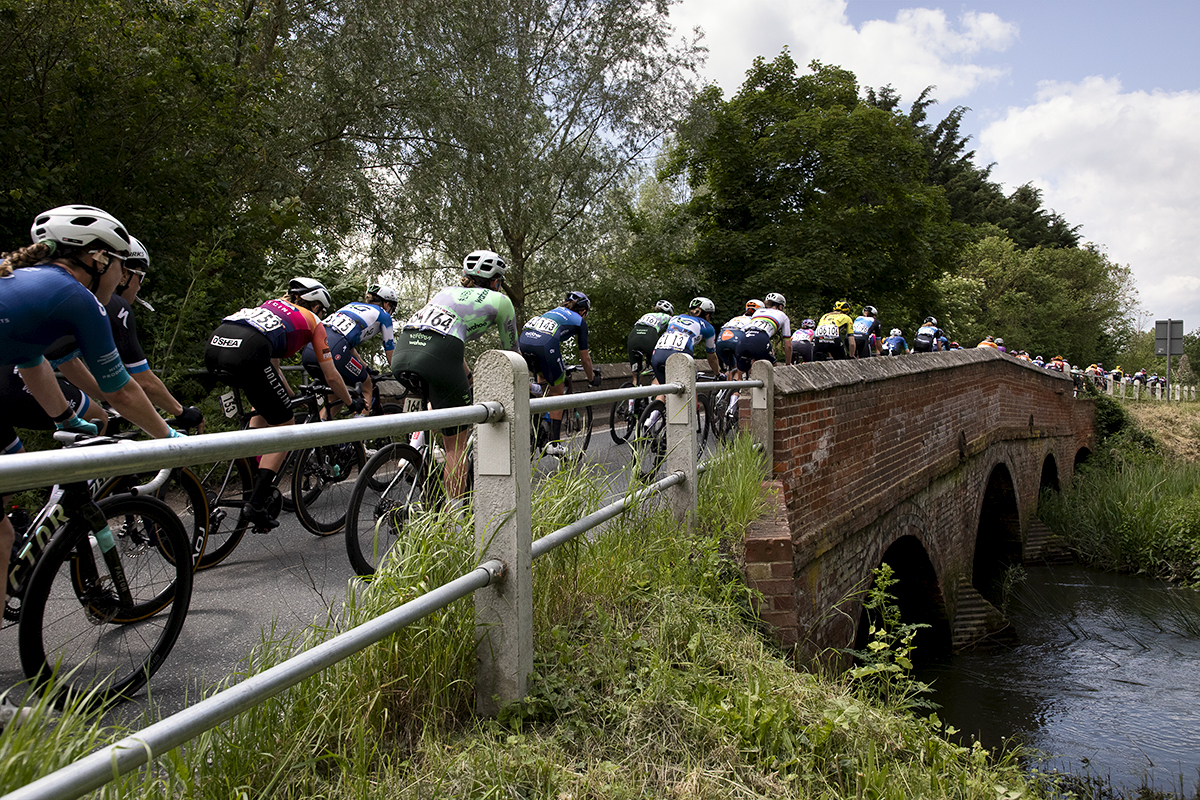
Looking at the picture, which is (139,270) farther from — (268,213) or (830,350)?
(830,350)

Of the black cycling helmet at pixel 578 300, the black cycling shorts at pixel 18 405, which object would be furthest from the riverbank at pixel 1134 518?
the black cycling shorts at pixel 18 405

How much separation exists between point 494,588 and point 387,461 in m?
2.37

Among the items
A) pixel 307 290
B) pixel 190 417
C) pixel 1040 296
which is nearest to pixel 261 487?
pixel 190 417

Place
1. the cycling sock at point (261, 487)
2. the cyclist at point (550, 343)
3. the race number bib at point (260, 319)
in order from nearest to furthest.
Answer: the cycling sock at point (261, 487), the race number bib at point (260, 319), the cyclist at point (550, 343)

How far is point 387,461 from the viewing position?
5.00m

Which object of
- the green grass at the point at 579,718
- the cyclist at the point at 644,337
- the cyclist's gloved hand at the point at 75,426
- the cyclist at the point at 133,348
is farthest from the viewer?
the cyclist at the point at 644,337

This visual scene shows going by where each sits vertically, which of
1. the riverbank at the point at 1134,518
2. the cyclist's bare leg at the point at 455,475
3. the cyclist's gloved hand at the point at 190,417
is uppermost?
the cyclist's gloved hand at the point at 190,417

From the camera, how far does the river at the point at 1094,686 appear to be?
8992 mm

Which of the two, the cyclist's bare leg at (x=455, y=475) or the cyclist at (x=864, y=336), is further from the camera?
the cyclist at (x=864, y=336)

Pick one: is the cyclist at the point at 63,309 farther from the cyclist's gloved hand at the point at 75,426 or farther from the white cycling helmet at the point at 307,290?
the white cycling helmet at the point at 307,290

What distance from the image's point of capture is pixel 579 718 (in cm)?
289

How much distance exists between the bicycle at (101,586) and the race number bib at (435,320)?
2480mm

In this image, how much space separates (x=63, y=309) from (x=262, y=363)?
234cm

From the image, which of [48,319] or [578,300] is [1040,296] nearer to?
[578,300]
